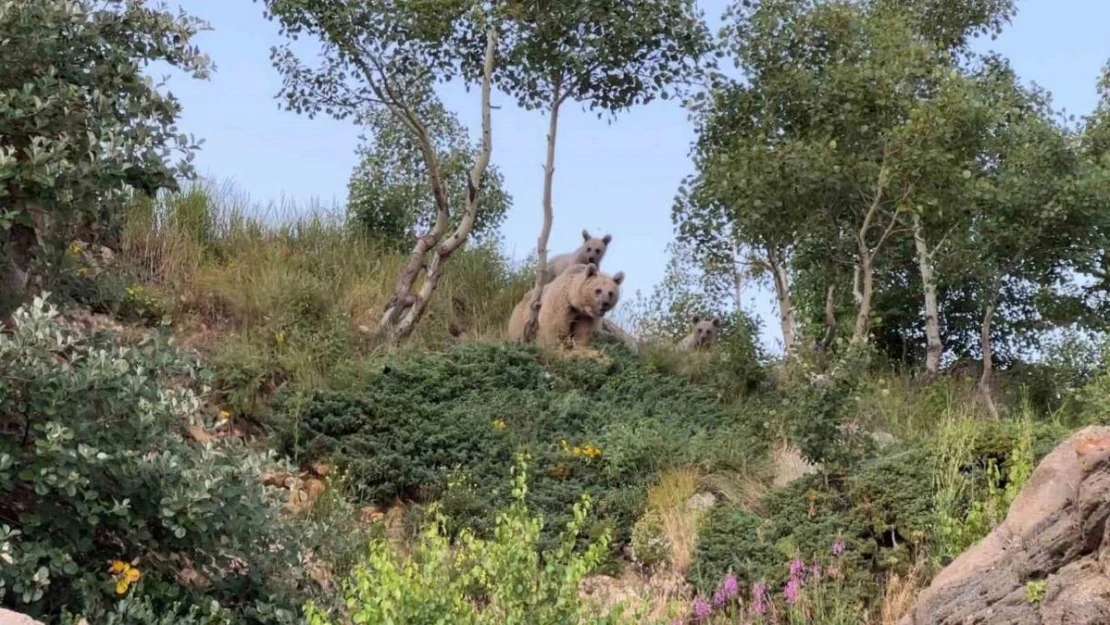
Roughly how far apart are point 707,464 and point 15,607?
6.35 meters

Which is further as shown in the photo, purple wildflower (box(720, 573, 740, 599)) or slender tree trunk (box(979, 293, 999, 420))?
slender tree trunk (box(979, 293, 999, 420))

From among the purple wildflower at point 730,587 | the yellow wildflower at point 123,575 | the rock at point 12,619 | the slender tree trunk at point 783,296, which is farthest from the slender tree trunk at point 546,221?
the rock at point 12,619

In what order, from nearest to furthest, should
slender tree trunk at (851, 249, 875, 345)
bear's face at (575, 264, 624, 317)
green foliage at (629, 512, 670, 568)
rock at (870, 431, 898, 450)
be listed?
green foliage at (629, 512, 670, 568)
rock at (870, 431, 898, 450)
slender tree trunk at (851, 249, 875, 345)
bear's face at (575, 264, 624, 317)

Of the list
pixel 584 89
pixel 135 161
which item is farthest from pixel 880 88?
pixel 135 161

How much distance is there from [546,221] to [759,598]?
7549mm

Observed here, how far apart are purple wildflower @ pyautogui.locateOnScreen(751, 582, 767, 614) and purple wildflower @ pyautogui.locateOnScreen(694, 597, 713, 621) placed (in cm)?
30

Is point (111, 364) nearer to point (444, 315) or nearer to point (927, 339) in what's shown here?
point (444, 315)

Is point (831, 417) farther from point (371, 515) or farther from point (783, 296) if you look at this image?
point (783, 296)

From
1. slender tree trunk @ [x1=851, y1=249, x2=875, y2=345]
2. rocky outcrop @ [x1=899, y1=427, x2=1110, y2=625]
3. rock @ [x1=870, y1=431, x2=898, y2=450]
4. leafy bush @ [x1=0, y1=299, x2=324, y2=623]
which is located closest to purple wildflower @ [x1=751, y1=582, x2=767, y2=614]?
rocky outcrop @ [x1=899, y1=427, x2=1110, y2=625]

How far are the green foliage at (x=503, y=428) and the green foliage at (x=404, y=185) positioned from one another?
511cm

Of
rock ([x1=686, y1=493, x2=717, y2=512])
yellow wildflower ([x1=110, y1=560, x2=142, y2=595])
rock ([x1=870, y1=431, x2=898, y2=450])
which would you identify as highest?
rock ([x1=870, y1=431, x2=898, y2=450])

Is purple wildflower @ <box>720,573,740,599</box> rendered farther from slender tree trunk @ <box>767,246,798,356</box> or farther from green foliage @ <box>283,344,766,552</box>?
slender tree trunk @ <box>767,246,798,356</box>

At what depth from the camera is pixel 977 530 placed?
346 inches

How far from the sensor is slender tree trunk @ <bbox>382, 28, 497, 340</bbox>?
15.1m
